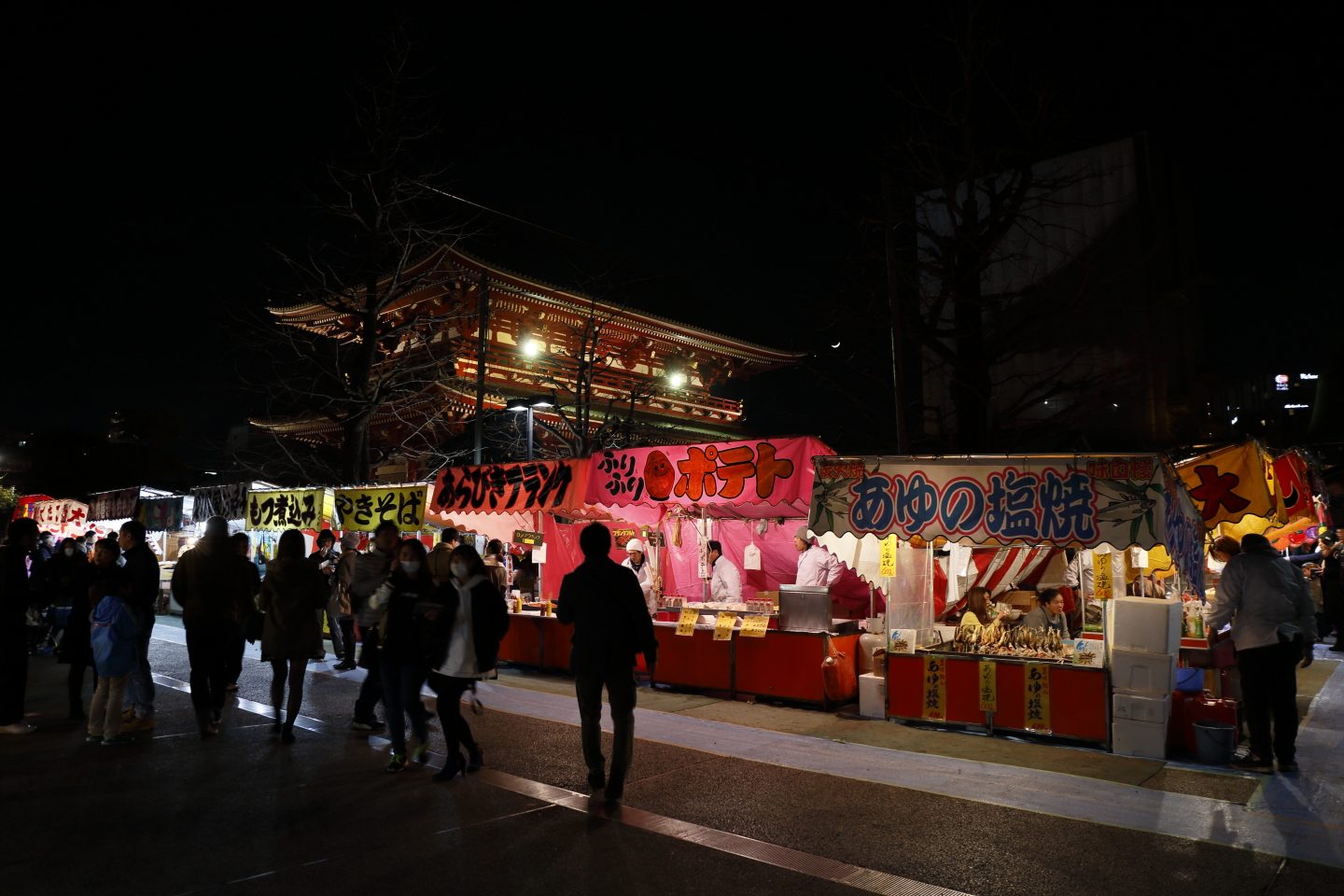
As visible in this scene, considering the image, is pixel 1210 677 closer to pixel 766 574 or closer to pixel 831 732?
pixel 831 732

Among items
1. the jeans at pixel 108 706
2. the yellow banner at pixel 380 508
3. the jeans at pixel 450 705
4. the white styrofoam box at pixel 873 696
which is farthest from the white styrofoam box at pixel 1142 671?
the yellow banner at pixel 380 508

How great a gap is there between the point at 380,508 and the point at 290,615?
22.3 ft

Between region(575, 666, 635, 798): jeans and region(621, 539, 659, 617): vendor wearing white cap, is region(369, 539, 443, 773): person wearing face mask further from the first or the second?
region(621, 539, 659, 617): vendor wearing white cap

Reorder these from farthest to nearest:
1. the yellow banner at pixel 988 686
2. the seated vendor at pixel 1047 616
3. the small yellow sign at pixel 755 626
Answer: the small yellow sign at pixel 755 626
the seated vendor at pixel 1047 616
the yellow banner at pixel 988 686

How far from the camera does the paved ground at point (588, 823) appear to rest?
4289 millimetres

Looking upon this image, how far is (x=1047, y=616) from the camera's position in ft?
30.1

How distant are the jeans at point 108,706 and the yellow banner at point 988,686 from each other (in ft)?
25.6

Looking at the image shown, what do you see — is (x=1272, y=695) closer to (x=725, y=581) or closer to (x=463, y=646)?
(x=463, y=646)

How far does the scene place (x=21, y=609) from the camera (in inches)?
294

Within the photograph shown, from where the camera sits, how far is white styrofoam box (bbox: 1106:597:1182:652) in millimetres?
7086

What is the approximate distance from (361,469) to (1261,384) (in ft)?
233

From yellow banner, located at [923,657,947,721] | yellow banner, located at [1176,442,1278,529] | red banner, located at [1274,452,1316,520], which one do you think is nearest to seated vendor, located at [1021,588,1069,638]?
yellow banner, located at [923,657,947,721]

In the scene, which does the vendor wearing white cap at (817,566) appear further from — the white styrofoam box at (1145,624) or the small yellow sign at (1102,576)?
the white styrofoam box at (1145,624)

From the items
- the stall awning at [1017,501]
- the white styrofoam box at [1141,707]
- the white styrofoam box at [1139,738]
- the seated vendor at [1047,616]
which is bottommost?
the white styrofoam box at [1139,738]
